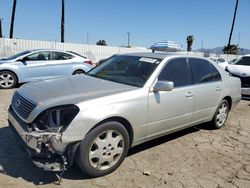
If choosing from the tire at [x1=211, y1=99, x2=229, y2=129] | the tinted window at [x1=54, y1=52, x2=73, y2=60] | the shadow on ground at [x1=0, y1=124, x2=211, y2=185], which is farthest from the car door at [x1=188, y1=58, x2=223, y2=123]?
the tinted window at [x1=54, y1=52, x2=73, y2=60]

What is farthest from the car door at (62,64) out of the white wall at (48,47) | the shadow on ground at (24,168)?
the white wall at (48,47)

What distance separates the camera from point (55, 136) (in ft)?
9.57

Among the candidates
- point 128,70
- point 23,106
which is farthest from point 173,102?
point 23,106

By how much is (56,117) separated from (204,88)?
9.25 ft

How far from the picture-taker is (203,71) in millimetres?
4926

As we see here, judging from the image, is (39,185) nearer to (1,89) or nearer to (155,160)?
(155,160)

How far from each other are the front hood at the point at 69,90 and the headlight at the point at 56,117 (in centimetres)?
7

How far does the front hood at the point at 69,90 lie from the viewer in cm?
315

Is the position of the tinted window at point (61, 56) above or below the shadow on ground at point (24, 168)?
above

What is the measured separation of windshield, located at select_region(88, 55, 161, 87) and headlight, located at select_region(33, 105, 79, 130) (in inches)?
45.1

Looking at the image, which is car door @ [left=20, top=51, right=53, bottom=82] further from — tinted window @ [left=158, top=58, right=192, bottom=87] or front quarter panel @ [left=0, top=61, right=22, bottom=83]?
tinted window @ [left=158, top=58, right=192, bottom=87]

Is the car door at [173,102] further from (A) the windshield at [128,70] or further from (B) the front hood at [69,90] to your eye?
(B) the front hood at [69,90]

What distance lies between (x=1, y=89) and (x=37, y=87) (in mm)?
6051

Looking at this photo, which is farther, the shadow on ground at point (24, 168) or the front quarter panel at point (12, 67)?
the front quarter panel at point (12, 67)
